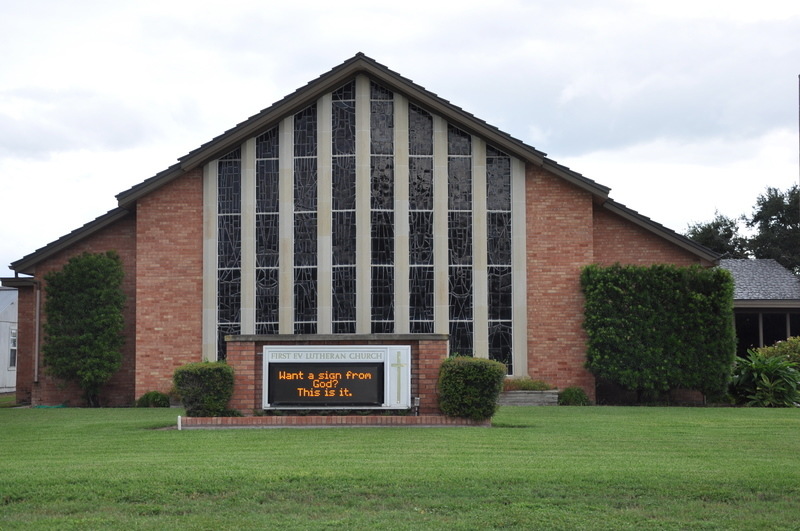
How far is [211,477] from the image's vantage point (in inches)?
449

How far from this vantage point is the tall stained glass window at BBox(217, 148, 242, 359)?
1107 inches

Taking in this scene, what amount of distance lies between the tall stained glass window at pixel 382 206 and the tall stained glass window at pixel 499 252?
2756 mm

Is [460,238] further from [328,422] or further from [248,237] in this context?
[328,422]

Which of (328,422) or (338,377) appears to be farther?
(338,377)

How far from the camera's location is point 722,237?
57500mm

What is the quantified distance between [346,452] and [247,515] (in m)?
3.62

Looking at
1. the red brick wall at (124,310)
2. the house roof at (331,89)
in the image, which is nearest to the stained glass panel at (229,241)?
the house roof at (331,89)

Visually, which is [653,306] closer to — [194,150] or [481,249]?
[481,249]

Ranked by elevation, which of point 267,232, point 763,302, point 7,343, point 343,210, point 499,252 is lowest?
point 7,343

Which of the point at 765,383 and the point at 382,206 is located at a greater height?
the point at 382,206

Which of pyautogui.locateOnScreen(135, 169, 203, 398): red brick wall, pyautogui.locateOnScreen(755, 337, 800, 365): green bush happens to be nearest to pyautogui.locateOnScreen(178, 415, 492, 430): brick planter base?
pyautogui.locateOnScreen(135, 169, 203, 398): red brick wall

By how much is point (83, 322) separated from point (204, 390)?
11600mm

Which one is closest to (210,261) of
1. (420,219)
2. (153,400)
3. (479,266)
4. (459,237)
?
(153,400)

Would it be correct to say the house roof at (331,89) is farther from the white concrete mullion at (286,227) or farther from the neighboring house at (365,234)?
the white concrete mullion at (286,227)
